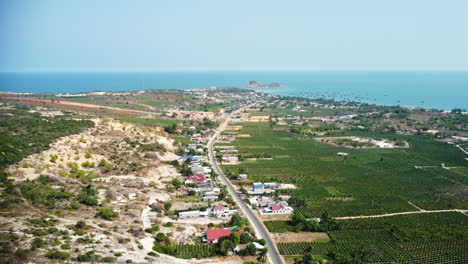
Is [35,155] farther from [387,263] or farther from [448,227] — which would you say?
[448,227]

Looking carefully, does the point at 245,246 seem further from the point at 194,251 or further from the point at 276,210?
the point at 276,210

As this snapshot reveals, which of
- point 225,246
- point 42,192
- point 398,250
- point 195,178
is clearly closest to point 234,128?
point 195,178

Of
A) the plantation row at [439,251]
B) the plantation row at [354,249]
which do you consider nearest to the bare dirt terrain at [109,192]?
the plantation row at [354,249]

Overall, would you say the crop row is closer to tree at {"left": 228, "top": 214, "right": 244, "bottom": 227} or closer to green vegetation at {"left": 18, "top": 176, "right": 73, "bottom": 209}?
tree at {"left": 228, "top": 214, "right": 244, "bottom": 227}

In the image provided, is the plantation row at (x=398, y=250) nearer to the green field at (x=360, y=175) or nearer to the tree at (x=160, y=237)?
the green field at (x=360, y=175)

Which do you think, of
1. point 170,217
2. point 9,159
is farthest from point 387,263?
point 9,159

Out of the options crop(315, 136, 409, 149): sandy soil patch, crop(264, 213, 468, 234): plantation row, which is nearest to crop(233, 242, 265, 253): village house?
crop(264, 213, 468, 234): plantation row
